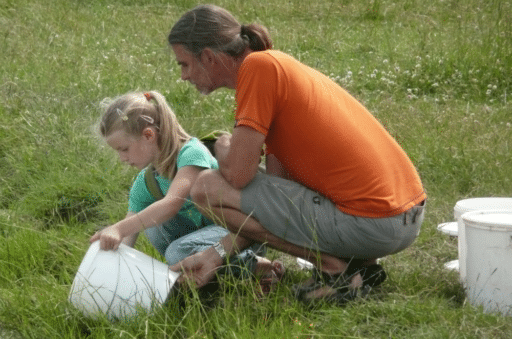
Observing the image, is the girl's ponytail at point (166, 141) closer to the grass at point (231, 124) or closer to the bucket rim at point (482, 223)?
the grass at point (231, 124)

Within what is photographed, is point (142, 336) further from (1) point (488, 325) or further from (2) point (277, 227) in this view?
(1) point (488, 325)

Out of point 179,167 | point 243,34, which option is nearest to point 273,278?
point 179,167

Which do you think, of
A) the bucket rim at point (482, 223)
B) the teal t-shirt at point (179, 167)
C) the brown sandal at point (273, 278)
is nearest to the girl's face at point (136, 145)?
the teal t-shirt at point (179, 167)

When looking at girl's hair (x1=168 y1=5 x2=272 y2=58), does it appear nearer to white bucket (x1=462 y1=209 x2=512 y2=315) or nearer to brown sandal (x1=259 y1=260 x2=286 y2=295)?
brown sandal (x1=259 y1=260 x2=286 y2=295)

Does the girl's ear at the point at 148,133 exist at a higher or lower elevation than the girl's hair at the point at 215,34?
lower

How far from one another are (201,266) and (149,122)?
60 centimetres

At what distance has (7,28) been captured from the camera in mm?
7750

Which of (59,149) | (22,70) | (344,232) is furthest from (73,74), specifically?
(344,232)

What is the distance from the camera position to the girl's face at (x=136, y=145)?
12.1 feet

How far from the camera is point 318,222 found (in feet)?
11.5

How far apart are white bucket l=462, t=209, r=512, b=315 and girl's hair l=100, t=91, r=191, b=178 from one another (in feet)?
3.82

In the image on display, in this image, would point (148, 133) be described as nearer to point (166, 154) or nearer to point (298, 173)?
point (166, 154)

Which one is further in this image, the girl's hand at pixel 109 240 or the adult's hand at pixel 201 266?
the adult's hand at pixel 201 266

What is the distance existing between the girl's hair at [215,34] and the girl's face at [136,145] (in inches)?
14.9
